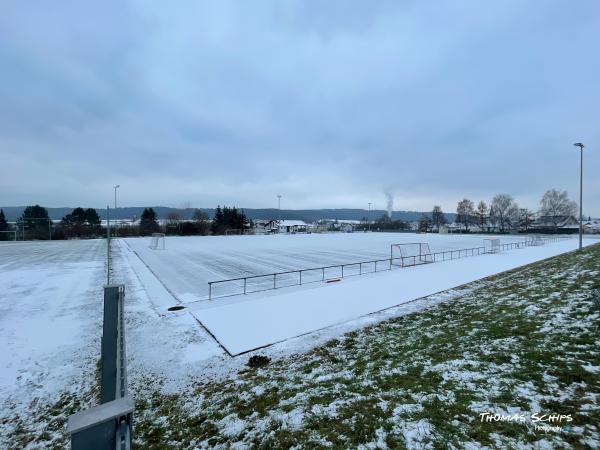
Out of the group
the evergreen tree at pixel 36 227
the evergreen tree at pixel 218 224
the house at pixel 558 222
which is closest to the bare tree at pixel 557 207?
the house at pixel 558 222

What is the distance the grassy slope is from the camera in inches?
157

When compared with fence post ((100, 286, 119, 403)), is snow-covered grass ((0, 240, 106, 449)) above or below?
below

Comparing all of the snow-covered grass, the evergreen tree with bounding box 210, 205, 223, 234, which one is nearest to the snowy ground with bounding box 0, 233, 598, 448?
the snow-covered grass

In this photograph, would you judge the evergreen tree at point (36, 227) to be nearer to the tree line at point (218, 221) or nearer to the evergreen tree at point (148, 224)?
the tree line at point (218, 221)

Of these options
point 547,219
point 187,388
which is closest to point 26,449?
point 187,388

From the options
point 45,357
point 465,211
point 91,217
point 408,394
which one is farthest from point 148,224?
point 465,211

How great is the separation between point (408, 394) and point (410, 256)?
67.6ft

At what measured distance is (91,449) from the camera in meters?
2.06

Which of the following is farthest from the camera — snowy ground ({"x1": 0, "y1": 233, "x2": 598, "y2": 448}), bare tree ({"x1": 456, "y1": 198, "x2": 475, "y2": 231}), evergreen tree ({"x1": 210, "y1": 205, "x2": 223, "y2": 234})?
bare tree ({"x1": 456, "y1": 198, "x2": 475, "y2": 231})

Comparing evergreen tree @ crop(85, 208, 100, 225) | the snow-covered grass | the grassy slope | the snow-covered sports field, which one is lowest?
the snow-covered grass

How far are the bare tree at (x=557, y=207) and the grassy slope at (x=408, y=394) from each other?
330 ft

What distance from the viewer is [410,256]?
955 inches

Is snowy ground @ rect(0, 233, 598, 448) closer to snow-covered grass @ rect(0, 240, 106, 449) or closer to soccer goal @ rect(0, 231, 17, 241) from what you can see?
snow-covered grass @ rect(0, 240, 106, 449)

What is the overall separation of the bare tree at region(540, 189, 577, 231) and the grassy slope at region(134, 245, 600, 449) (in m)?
100
